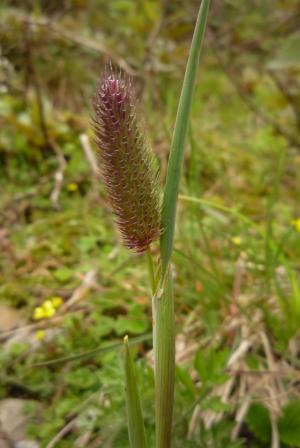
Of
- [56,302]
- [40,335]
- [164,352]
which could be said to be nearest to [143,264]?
[56,302]

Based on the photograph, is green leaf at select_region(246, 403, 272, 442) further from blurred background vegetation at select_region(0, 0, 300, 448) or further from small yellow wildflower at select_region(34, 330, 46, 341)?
small yellow wildflower at select_region(34, 330, 46, 341)

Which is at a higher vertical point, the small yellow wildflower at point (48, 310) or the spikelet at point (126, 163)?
the spikelet at point (126, 163)

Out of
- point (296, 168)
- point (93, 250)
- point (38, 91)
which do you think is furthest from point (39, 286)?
point (296, 168)

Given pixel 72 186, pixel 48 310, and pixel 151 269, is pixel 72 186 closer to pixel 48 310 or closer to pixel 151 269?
pixel 48 310

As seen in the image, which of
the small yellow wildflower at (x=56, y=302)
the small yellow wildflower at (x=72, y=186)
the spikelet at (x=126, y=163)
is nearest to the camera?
the spikelet at (x=126, y=163)

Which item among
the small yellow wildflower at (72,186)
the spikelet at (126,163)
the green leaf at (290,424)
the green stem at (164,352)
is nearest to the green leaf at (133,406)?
the green stem at (164,352)

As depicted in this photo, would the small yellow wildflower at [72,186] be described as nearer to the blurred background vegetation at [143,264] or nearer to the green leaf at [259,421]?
the blurred background vegetation at [143,264]
